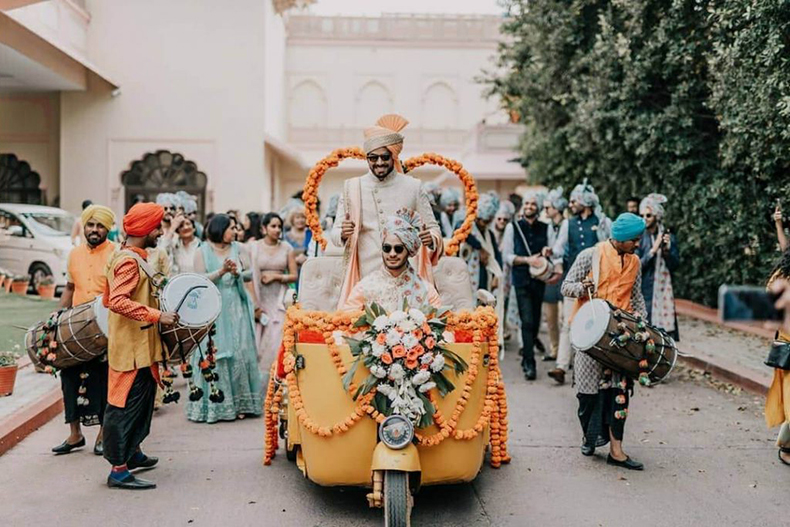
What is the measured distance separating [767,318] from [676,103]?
12.2 metres

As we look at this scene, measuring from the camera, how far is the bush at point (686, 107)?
10.3 metres

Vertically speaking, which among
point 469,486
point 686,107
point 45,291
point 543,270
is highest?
point 686,107

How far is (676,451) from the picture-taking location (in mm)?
6871

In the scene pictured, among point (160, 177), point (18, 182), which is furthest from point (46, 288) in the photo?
point (18, 182)

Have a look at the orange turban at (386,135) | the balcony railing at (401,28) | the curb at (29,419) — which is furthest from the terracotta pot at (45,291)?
the balcony railing at (401,28)

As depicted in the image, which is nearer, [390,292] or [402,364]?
[402,364]

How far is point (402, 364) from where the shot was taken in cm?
485

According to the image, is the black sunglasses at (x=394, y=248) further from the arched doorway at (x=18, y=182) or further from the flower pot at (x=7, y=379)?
the arched doorway at (x=18, y=182)

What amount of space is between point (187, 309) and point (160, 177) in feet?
57.3

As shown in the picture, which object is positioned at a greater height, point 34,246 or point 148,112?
point 148,112

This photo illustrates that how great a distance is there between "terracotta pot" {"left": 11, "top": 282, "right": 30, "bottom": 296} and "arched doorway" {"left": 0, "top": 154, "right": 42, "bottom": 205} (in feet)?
25.1

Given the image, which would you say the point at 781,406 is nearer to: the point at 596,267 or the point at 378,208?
the point at 596,267

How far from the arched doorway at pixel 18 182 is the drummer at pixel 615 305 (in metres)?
Result: 19.4

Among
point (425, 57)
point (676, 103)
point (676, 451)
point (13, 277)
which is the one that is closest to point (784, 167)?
point (676, 103)
